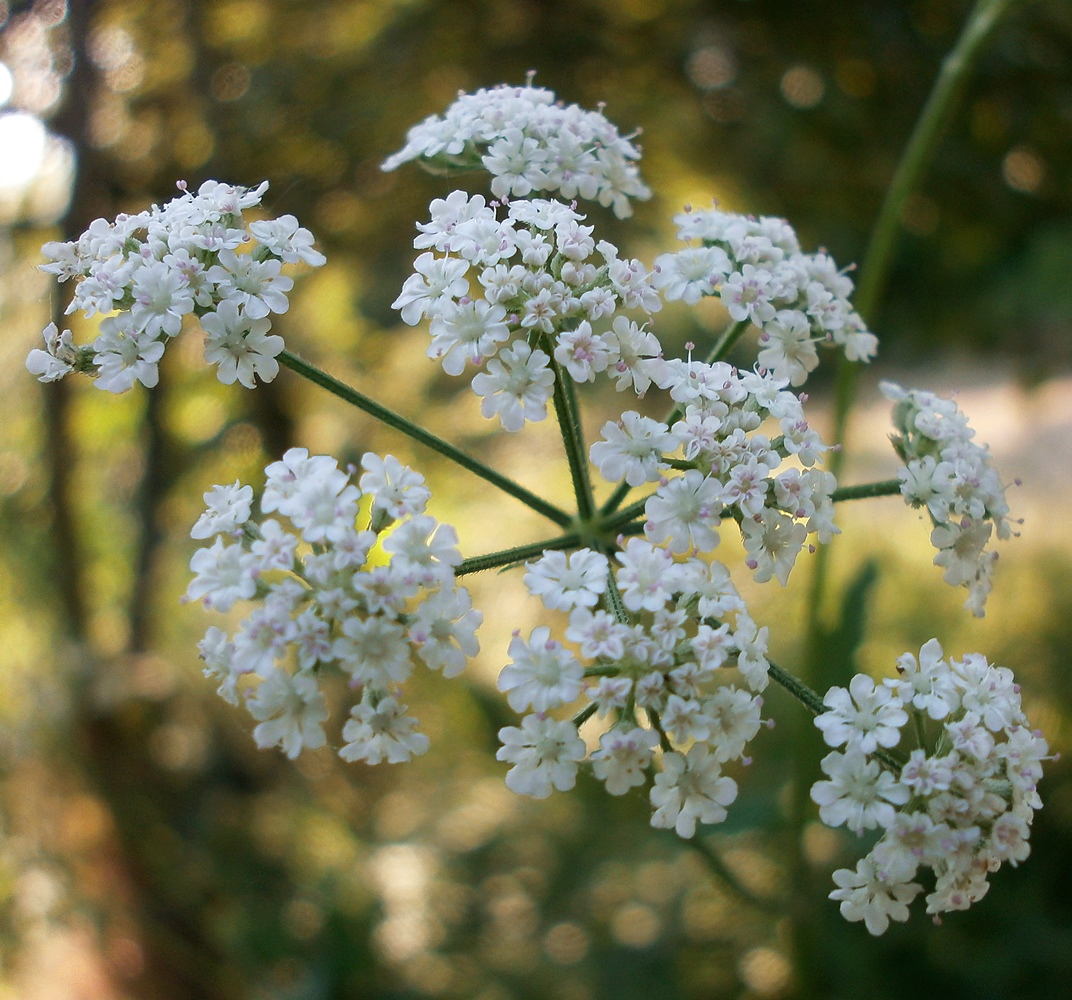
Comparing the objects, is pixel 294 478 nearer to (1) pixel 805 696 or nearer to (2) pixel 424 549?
(2) pixel 424 549

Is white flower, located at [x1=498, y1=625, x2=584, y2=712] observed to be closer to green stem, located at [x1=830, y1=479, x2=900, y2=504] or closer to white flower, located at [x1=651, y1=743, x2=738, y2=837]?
white flower, located at [x1=651, y1=743, x2=738, y2=837]

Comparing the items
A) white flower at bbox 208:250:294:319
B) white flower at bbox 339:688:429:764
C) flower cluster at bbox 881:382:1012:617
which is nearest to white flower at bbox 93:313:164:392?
white flower at bbox 208:250:294:319

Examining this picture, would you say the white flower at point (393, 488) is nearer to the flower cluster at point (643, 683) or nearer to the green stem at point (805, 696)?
the flower cluster at point (643, 683)

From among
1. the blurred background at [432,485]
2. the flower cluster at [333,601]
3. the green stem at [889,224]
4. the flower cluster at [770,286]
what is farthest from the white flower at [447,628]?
the blurred background at [432,485]

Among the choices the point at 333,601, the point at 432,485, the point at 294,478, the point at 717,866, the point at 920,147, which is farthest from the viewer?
the point at 432,485

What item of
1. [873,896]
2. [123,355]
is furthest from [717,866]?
[123,355]

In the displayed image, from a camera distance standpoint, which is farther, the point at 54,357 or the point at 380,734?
the point at 54,357
